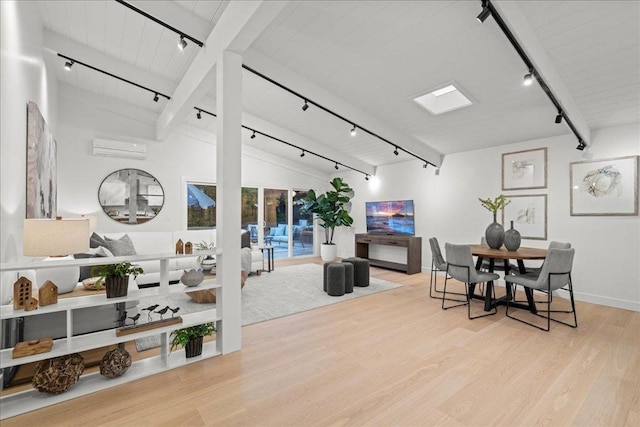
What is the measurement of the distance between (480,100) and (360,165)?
370 cm

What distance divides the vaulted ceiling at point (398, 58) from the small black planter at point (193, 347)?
9.61ft

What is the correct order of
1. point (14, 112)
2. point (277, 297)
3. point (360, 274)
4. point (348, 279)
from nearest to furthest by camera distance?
point (14, 112) < point (277, 297) < point (348, 279) < point (360, 274)

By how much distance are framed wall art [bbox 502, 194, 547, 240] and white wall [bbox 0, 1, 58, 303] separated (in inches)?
249

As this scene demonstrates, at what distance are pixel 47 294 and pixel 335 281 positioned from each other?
10.8 feet

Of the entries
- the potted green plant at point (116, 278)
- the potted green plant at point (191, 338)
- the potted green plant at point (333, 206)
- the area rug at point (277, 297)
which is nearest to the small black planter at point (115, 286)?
the potted green plant at point (116, 278)

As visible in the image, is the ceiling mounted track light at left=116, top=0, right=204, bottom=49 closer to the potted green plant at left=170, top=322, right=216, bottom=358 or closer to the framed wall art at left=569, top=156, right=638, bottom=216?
the potted green plant at left=170, top=322, right=216, bottom=358

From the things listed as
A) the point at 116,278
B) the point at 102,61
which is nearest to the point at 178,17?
the point at 102,61

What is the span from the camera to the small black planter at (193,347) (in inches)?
99.6

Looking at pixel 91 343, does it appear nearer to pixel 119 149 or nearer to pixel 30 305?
pixel 30 305

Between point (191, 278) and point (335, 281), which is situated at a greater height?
point (191, 278)

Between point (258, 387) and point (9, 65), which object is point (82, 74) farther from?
point (258, 387)

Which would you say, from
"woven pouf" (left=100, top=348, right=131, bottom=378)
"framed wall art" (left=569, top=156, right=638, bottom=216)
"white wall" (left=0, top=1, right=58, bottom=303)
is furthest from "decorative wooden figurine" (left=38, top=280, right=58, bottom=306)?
"framed wall art" (left=569, top=156, right=638, bottom=216)

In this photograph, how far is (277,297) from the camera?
174 inches

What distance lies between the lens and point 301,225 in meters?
8.39
